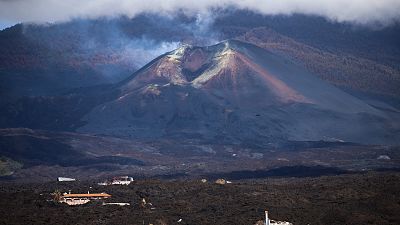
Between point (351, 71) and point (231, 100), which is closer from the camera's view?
point (231, 100)

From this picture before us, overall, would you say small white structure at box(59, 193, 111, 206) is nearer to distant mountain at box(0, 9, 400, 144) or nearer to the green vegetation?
the green vegetation

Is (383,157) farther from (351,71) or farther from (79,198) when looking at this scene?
(351,71)

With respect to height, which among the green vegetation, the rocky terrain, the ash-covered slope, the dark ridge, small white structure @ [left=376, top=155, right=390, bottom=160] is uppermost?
the ash-covered slope

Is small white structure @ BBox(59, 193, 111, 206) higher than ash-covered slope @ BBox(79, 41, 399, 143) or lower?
lower

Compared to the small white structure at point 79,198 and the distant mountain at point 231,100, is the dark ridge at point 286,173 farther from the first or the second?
the distant mountain at point 231,100

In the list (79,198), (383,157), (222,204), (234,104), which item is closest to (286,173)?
(383,157)

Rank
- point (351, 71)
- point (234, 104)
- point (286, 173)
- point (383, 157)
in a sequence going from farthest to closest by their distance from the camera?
1. point (351, 71)
2. point (234, 104)
3. point (383, 157)
4. point (286, 173)

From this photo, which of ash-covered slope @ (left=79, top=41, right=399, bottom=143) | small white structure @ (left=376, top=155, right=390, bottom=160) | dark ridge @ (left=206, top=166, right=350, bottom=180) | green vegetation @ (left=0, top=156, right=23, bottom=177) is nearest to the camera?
dark ridge @ (left=206, top=166, right=350, bottom=180)

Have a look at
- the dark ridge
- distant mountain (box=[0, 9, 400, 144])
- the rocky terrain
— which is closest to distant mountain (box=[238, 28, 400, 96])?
distant mountain (box=[0, 9, 400, 144])

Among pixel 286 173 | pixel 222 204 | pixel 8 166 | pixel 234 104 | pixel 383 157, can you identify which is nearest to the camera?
pixel 222 204

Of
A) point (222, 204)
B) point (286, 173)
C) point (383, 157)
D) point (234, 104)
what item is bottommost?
point (222, 204)
